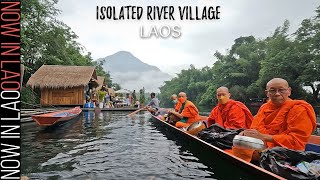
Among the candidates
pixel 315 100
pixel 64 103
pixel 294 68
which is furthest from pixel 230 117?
pixel 315 100

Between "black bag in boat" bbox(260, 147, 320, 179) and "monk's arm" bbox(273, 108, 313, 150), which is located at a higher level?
"monk's arm" bbox(273, 108, 313, 150)

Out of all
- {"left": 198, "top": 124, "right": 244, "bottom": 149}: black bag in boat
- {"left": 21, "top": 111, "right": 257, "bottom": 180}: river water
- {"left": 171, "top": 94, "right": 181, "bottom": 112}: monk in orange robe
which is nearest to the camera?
{"left": 21, "top": 111, "right": 257, "bottom": 180}: river water

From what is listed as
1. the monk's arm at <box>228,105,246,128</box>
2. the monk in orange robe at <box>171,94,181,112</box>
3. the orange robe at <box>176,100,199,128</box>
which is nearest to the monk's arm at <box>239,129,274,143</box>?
the monk's arm at <box>228,105,246,128</box>

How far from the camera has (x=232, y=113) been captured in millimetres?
6090

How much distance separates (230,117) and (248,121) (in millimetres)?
453

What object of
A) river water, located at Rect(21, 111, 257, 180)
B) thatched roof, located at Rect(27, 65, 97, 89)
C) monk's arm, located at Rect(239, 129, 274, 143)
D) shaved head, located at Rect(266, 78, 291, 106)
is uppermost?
thatched roof, located at Rect(27, 65, 97, 89)

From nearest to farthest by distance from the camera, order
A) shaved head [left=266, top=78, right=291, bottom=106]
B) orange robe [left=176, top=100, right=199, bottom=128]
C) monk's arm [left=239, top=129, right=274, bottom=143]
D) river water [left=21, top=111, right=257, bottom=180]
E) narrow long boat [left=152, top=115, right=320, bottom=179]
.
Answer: narrow long boat [left=152, top=115, right=320, bottom=179] < monk's arm [left=239, top=129, right=274, bottom=143] < shaved head [left=266, top=78, right=291, bottom=106] < river water [left=21, top=111, right=257, bottom=180] < orange robe [left=176, top=100, right=199, bottom=128]

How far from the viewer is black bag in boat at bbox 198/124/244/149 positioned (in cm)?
541

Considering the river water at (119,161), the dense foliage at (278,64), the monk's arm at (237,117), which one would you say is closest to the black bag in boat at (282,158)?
the river water at (119,161)

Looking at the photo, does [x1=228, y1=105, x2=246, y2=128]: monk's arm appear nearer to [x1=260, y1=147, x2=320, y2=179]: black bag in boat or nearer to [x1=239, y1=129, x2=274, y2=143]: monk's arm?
[x1=239, y1=129, x2=274, y2=143]: monk's arm

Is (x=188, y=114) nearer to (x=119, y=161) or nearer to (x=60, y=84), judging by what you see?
(x=119, y=161)

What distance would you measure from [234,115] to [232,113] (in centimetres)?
Result: 7

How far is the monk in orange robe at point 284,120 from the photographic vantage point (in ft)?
12.2

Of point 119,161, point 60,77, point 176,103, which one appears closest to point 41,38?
point 60,77
